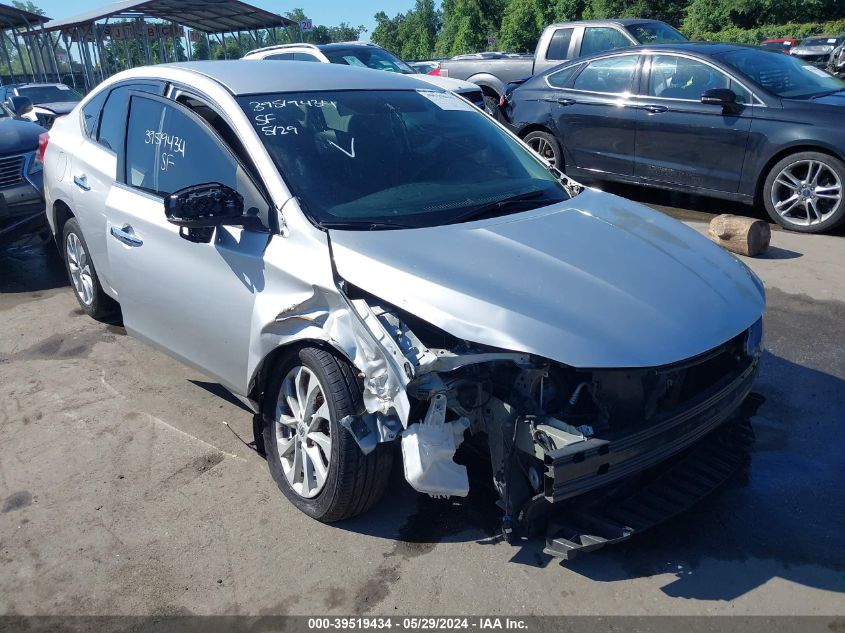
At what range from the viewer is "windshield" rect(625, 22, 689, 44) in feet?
35.6

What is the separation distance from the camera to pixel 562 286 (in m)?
2.87

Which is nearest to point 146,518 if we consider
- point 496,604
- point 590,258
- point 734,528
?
point 496,604

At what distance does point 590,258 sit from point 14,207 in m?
5.94

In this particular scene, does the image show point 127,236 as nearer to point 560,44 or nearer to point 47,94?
point 560,44

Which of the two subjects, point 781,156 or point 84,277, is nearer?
point 84,277

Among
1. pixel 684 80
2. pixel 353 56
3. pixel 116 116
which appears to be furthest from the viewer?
pixel 353 56

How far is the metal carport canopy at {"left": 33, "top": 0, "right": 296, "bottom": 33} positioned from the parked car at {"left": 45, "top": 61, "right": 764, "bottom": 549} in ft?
64.4

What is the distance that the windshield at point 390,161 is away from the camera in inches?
131

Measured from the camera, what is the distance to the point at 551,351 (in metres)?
2.57

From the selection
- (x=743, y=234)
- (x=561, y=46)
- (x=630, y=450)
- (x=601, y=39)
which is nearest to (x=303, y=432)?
(x=630, y=450)

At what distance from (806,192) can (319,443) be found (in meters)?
5.89

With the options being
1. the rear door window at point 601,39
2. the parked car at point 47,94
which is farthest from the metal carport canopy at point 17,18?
the rear door window at point 601,39

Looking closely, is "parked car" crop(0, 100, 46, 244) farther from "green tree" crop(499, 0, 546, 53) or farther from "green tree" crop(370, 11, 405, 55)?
"green tree" crop(370, 11, 405, 55)

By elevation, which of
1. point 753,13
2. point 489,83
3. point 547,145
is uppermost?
point 753,13
